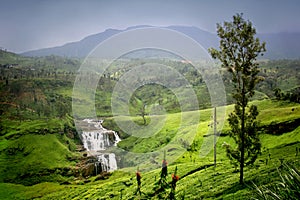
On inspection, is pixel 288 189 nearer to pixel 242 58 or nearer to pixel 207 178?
pixel 242 58

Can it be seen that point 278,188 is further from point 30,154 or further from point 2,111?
point 2,111

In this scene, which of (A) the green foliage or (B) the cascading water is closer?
(A) the green foliage

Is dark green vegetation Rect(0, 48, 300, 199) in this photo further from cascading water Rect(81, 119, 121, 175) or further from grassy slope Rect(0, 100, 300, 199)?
cascading water Rect(81, 119, 121, 175)

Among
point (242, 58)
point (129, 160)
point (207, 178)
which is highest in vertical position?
point (242, 58)

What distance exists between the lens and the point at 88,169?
328 ft

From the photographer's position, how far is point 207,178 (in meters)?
43.6

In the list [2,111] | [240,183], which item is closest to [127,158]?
[240,183]

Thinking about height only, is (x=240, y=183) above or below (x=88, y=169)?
above

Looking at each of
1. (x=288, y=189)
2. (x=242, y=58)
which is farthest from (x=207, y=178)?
(x=288, y=189)

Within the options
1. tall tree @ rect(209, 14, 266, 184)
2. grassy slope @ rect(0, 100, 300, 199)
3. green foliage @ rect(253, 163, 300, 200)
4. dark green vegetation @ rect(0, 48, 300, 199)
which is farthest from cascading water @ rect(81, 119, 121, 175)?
green foliage @ rect(253, 163, 300, 200)

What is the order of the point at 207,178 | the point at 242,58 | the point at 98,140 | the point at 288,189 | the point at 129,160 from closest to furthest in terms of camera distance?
1. the point at 288,189
2. the point at 242,58
3. the point at 207,178
4. the point at 129,160
5. the point at 98,140

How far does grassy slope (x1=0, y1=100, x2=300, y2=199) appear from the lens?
112 ft

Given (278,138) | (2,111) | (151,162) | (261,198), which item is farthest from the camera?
(2,111)

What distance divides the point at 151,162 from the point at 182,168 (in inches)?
970
